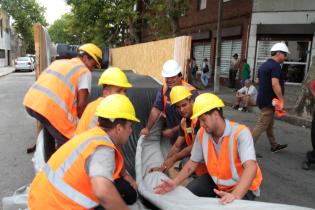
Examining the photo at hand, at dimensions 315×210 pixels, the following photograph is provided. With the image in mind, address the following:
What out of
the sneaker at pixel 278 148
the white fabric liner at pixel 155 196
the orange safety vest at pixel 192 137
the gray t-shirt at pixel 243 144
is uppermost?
the gray t-shirt at pixel 243 144

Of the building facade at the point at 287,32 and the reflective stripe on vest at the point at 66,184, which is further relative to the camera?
the building facade at the point at 287,32

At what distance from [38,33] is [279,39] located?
459 inches

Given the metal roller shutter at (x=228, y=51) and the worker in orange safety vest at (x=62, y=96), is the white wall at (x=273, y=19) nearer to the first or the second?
the metal roller shutter at (x=228, y=51)

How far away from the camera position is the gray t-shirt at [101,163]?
6.12ft

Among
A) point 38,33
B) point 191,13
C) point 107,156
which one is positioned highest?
point 191,13

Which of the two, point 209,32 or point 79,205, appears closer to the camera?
point 79,205

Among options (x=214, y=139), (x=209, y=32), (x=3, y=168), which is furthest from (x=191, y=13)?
(x=214, y=139)

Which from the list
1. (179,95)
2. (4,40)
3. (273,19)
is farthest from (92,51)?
(4,40)

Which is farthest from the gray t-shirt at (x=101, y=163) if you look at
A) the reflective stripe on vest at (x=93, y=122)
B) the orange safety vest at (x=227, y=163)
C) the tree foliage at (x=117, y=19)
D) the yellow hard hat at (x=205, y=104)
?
the tree foliage at (x=117, y=19)

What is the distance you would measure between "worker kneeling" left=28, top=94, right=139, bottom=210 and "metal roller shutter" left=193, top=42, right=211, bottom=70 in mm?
17786

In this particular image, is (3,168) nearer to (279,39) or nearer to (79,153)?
(79,153)

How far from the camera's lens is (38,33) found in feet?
18.3

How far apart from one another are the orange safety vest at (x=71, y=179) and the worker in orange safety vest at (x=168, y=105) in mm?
2439

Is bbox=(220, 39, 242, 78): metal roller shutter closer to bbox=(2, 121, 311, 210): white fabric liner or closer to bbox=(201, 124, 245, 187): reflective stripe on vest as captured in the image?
bbox=(2, 121, 311, 210): white fabric liner
